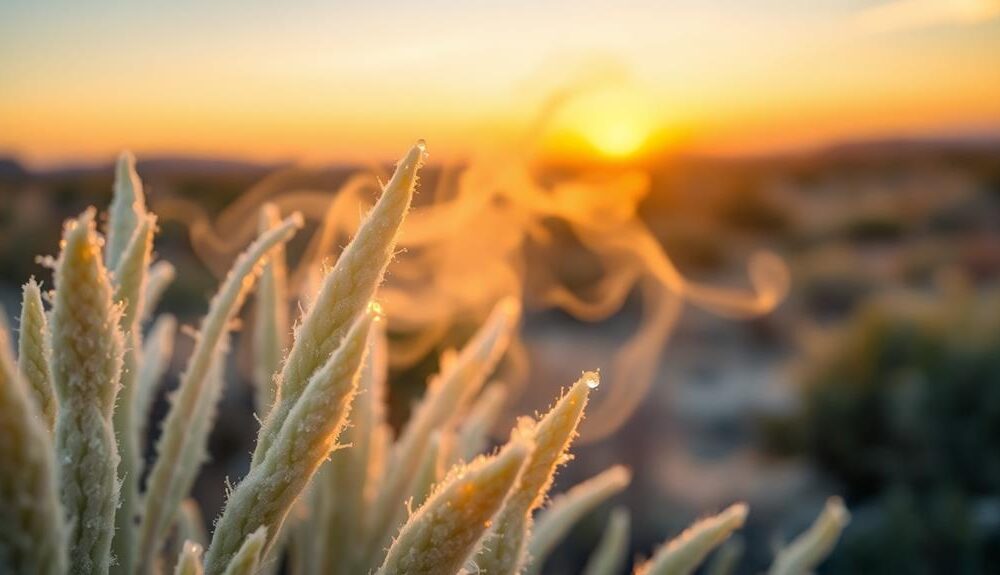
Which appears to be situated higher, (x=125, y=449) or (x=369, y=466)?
(x=125, y=449)

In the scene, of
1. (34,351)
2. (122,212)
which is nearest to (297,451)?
(34,351)

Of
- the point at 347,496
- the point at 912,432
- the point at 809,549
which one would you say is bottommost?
the point at 912,432

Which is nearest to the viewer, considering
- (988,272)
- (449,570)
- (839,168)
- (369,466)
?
(449,570)

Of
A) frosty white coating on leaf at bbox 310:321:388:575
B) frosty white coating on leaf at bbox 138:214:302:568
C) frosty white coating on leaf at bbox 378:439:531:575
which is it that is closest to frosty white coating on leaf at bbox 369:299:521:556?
frosty white coating on leaf at bbox 310:321:388:575

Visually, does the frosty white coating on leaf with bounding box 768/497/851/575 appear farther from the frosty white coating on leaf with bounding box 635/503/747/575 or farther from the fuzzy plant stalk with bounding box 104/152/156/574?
the fuzzy plant stalk with bounding box 104/152/156/574

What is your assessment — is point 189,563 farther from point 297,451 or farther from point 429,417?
point 429,417

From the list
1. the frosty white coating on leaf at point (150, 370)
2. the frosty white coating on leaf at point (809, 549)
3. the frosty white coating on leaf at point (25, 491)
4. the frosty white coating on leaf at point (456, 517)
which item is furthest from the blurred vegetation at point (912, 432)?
the frosty white coating on leaf at point (25, 491)

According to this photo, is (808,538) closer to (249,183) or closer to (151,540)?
(151,540)

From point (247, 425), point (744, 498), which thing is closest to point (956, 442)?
point (744, 498)
